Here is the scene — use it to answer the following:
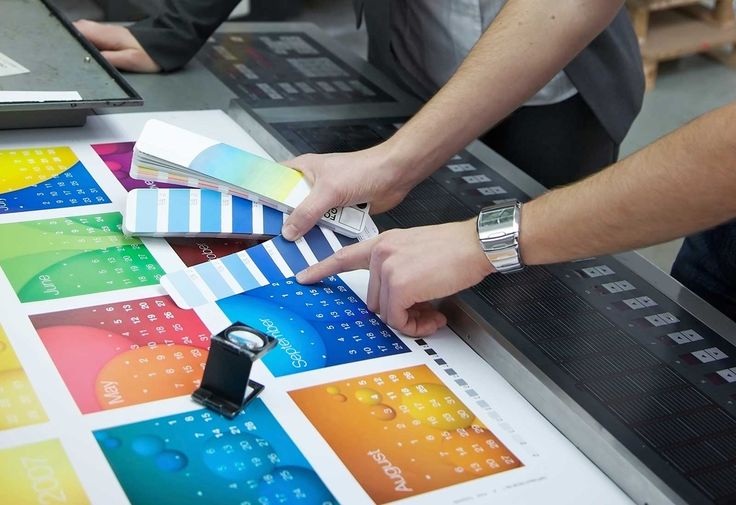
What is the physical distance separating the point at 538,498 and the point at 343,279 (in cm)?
45

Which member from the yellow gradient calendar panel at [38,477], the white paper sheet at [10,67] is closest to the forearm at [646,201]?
the yellow gradient calendar panel at [38,477]

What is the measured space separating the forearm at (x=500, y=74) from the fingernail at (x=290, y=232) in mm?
199

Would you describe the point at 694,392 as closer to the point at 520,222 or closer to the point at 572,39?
the point at 520,222

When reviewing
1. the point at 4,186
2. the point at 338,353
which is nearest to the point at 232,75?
the point at 4,186

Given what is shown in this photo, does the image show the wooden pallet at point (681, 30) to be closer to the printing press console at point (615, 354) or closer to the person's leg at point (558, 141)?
the person's leg at point (558, 141)

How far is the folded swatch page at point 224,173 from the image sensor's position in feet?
4.39

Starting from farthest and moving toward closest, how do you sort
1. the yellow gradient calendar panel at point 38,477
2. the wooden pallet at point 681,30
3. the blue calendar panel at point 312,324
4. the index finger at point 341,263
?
the wooden pallet at point 681,30, the index finger at point 341,263, the blue calendar panel at point 312,324, the yellow gradient calendar panel at point 38,477

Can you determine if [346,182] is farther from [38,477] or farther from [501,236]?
[38,477]

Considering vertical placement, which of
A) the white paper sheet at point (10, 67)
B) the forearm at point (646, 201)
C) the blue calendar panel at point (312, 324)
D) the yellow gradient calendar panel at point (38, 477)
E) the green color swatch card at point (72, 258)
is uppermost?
the forearm at point (646, 201)

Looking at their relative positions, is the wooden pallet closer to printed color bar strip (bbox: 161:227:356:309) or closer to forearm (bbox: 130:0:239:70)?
forearm (bbox: 130:0:239:70)

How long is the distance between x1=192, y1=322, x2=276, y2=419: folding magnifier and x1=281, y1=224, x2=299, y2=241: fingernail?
33cm

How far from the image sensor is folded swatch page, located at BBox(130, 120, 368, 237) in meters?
1.34

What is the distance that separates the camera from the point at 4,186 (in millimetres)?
1347

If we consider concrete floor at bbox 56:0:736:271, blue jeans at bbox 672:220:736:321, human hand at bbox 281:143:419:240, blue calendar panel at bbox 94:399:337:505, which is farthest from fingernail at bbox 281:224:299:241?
concrete floor at bbox 56:0:736:271
